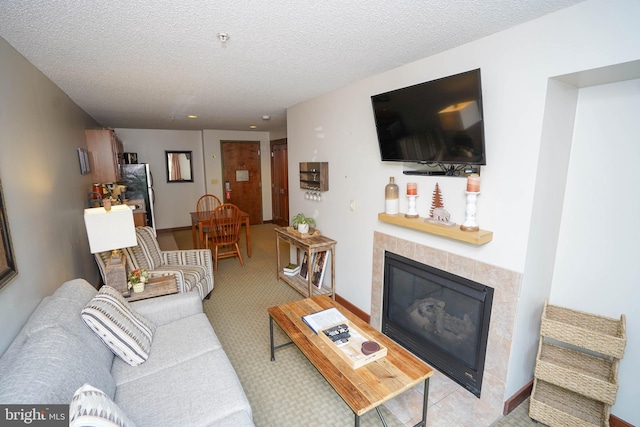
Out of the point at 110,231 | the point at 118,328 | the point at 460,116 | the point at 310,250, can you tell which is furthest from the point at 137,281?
the point at 460,116

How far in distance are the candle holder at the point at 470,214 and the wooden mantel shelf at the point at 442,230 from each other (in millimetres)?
36

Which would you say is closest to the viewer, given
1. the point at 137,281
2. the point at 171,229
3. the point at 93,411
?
the point at 93,411

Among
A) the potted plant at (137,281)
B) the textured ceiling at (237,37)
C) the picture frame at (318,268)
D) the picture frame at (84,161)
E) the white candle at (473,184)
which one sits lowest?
the picture frame at (318,268)

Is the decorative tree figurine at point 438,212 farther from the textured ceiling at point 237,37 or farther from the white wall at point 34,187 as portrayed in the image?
the white wall at point 34,187

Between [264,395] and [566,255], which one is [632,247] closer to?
[566,255]

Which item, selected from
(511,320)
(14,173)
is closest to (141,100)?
(14,173)

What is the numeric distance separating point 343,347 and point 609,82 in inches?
81.6

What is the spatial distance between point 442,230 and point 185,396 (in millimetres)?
1717

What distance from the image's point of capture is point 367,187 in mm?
2754

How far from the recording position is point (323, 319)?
7.16 ft

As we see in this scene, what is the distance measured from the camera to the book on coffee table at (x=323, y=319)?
209 centimetres

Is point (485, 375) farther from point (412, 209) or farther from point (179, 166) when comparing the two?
point (179, 166)

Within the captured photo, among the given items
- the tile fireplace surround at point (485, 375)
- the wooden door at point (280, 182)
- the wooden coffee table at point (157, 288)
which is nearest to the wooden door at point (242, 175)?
the wooden door at point (280, 182)

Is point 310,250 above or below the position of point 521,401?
above
